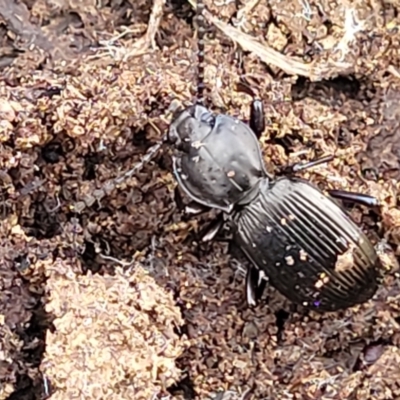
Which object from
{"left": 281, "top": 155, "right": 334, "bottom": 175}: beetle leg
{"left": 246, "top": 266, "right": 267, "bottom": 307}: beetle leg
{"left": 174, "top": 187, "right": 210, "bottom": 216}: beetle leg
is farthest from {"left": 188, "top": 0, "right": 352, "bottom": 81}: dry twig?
{"left": 246, "top": 266, "right": 267, "bottom": 307}: beetle leg

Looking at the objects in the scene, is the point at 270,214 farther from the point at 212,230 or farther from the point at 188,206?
the point at 188,206

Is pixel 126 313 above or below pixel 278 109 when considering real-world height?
below

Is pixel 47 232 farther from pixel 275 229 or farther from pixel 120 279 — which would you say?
pixel 275 229

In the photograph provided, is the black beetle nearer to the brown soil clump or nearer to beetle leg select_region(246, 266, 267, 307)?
beetle leg select_region(246, 266, 267, 307)

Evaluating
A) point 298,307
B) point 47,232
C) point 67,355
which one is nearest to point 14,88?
point 47,232

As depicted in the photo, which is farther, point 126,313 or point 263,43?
point 263,43

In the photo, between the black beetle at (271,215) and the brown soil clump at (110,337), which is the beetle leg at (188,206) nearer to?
the black beetle at (271,215)

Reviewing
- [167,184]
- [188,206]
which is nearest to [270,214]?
[188,206]
